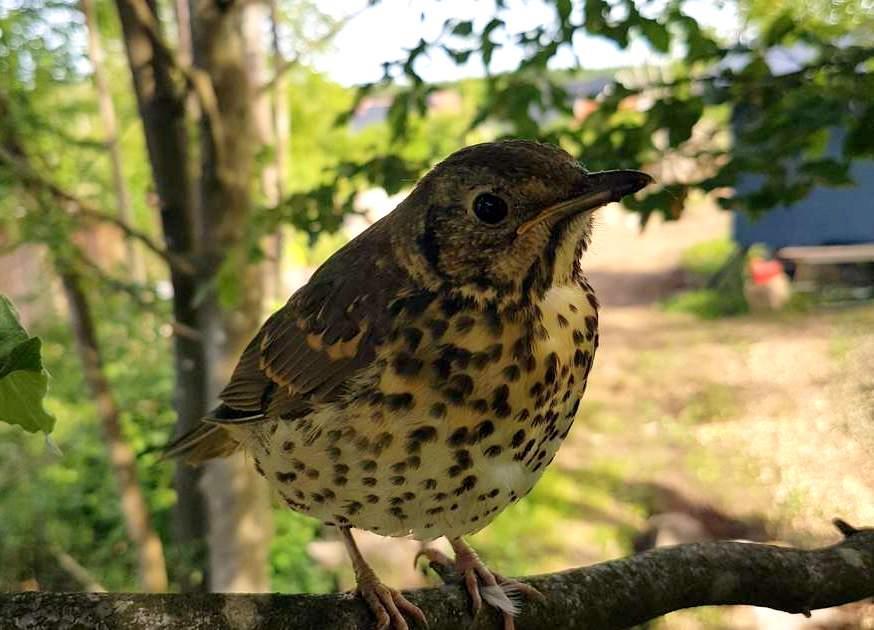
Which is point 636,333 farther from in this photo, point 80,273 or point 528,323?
point 528,323

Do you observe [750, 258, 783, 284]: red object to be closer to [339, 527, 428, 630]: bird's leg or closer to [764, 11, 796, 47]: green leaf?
[764, 11, 796, 47]: green leaf

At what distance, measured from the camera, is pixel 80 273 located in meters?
2.59

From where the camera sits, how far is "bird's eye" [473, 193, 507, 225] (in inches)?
28.5

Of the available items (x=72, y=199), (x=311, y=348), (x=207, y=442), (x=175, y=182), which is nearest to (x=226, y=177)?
(x=175, y=182)

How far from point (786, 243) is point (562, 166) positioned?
10.2 ft

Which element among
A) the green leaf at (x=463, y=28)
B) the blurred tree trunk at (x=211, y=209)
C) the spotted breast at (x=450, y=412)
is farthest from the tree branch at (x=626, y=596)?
the blurred tree trunk at (x=211, y=209)

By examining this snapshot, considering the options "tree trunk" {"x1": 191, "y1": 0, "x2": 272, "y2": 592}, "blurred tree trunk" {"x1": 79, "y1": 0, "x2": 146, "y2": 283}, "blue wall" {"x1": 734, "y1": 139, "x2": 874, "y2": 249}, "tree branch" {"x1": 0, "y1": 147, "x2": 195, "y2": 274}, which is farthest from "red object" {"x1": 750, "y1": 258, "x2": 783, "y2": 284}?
"blurred tree trunk" {"x1": 79, "y1": 0, "x2": 146, "y2": 283}

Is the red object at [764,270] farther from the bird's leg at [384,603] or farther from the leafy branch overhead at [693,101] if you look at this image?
the bird's leg at [384,603]

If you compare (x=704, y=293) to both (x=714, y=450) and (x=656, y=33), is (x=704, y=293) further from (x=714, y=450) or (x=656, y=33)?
(x=656, y=33)

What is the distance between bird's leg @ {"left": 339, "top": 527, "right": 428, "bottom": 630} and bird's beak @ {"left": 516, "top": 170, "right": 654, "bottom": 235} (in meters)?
0.44

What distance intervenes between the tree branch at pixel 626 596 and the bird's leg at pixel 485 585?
14mm

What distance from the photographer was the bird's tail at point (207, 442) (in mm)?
1067

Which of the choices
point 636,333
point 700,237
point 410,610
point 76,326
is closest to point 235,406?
point 410,610

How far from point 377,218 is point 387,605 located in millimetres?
745
